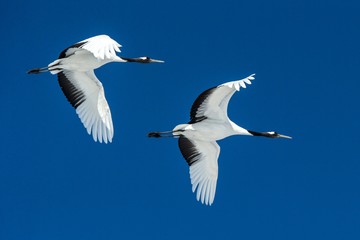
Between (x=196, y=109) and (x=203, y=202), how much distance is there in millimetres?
2626

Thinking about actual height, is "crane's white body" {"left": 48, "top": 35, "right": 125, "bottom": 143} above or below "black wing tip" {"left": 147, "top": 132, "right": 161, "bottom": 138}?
above

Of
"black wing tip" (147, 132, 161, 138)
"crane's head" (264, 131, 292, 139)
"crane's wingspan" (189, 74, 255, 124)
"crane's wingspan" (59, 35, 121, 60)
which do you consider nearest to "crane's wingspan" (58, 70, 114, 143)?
"black wing tip" (147, 132, 161, 138)

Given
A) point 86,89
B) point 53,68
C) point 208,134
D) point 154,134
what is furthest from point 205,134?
point 53,68

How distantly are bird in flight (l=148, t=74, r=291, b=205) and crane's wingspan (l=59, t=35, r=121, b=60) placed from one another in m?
2.59

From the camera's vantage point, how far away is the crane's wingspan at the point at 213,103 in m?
20.3

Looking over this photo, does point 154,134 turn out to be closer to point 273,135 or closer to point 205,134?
point 205,134

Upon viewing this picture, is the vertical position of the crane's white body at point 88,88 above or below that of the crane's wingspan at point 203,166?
above

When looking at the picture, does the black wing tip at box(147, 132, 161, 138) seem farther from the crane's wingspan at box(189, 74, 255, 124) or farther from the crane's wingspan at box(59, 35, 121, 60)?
the crane's wingspan at box(59, 35, 121, 60)

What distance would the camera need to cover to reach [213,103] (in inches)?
834

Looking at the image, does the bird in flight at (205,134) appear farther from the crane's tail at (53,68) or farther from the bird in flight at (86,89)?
the crane's tail at (53,68)


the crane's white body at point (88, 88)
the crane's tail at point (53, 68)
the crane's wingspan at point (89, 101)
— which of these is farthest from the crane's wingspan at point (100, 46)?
the crane's wingspan at point (89, 101)

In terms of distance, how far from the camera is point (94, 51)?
762 inches

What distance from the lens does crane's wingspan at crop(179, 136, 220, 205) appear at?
22.5 meters

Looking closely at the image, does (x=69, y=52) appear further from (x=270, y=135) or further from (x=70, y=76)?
(x=270, y=135)
